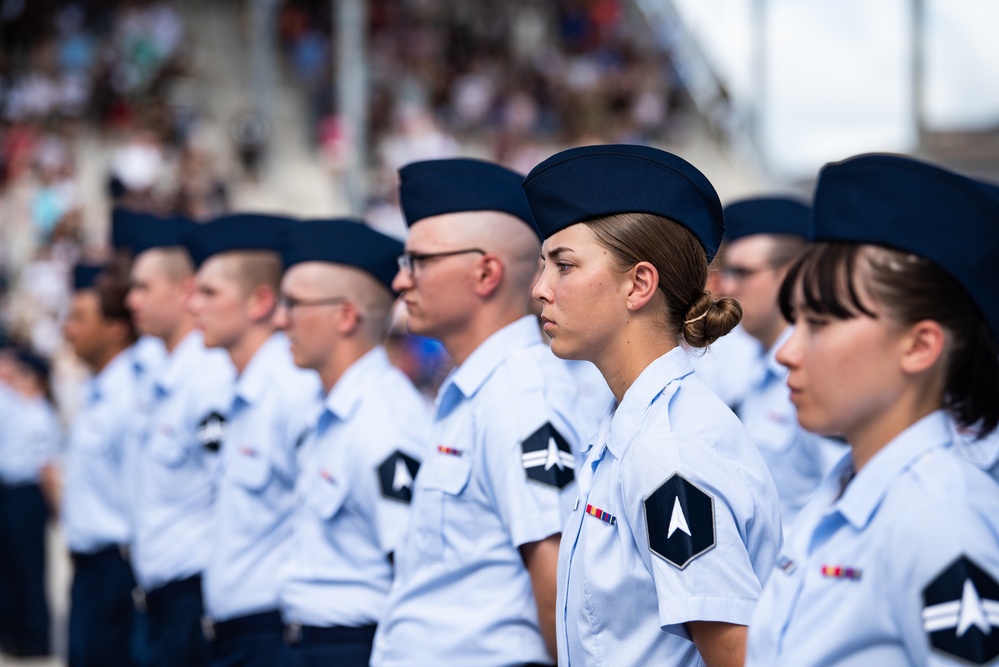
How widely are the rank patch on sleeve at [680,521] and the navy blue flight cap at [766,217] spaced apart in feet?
10.6

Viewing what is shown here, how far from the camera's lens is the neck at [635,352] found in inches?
99.4

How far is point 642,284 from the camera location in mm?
2496

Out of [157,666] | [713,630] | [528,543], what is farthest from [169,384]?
[713,630]

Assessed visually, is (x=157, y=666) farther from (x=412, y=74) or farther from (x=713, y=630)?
(x=412, y=74)

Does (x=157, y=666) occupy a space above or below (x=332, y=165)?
below

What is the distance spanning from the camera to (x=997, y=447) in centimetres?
266

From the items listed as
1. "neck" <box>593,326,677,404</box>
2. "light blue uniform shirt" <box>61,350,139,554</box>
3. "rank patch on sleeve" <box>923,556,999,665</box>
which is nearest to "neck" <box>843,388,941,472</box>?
"rank patch on sleeve" <box>923,556,999,665</box>

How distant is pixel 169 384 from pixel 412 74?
14.5 metres

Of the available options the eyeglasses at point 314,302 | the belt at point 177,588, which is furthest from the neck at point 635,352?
the belt at point 177,588

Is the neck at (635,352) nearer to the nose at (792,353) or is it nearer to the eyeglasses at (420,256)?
the nose at (792,353)

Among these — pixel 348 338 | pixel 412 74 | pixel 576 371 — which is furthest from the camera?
pixel 412 74

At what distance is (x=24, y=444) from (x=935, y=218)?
28.1 ft

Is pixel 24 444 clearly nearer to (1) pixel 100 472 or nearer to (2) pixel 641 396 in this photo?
(1) pixel 100 472

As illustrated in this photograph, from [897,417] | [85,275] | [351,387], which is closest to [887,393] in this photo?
[897,417]
